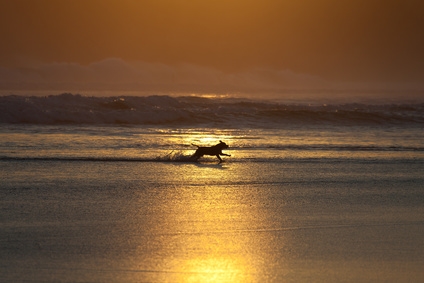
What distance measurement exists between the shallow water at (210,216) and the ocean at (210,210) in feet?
0.05

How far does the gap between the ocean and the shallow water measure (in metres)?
0.02

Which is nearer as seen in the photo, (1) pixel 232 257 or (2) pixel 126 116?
(1) pixel 232 257

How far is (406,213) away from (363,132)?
11809 mm

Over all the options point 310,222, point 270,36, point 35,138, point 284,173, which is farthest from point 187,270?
point 270,36

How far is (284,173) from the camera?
10578 mm

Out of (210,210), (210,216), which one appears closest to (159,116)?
(210,210)

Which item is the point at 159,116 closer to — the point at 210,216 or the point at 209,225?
the point at 210,216

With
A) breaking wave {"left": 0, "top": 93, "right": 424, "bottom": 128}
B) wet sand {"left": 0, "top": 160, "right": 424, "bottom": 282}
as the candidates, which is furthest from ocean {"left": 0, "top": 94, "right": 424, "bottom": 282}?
breaking wave {"left": 0, "top": 93, "right": 424, "bottom": 128}

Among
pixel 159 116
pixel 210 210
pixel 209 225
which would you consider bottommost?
pixel 209 225

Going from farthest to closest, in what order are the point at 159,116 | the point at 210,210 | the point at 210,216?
the point at 159,116, the point at 210,210, the point at 210,216

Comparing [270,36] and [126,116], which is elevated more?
[270,36]

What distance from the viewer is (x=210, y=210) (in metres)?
7.68

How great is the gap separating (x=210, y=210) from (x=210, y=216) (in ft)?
1.06

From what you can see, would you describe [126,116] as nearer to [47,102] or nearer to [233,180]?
[47,102]
